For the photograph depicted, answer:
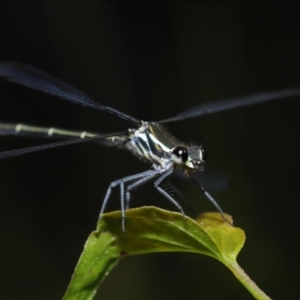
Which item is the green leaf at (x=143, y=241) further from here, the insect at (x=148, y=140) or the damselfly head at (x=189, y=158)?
the damselfly head at (x=189, y=158)

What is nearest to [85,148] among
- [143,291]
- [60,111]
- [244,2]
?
[60,111]

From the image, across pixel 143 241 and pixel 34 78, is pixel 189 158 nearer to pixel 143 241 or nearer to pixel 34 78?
pixel 143 241

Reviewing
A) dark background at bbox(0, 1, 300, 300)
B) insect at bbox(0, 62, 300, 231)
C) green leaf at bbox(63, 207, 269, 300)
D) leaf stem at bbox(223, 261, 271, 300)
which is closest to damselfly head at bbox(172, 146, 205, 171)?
insect at bbox(0, 62, 300, 231)

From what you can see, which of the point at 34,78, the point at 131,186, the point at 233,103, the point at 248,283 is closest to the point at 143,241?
the point at 248,283

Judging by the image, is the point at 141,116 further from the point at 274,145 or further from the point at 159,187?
the point at 159,187

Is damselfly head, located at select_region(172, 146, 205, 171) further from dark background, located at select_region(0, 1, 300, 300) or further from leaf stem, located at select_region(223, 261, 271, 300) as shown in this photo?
dark background, located at select_region(0, 1, 300, 300)

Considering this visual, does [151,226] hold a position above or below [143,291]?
above
